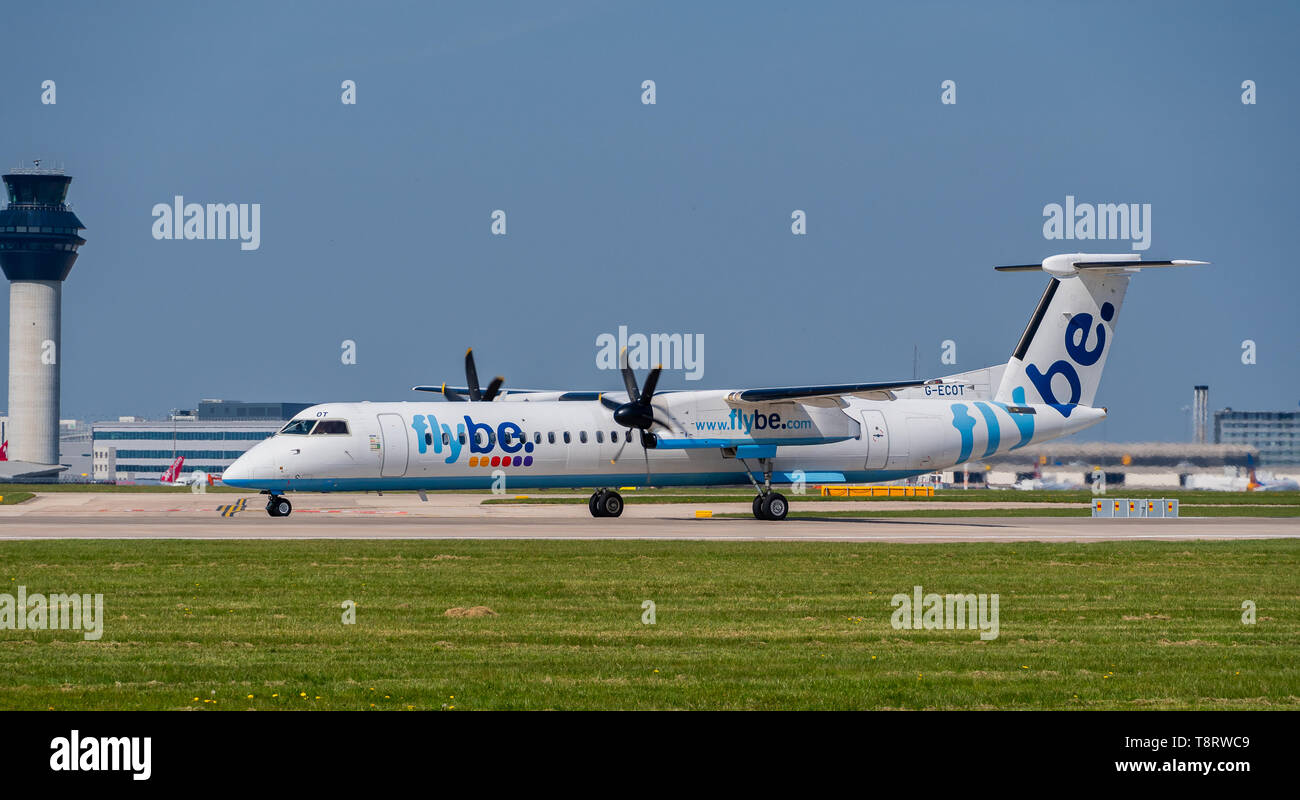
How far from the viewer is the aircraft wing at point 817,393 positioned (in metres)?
Answer: 42.5

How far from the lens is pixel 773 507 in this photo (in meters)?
46.6

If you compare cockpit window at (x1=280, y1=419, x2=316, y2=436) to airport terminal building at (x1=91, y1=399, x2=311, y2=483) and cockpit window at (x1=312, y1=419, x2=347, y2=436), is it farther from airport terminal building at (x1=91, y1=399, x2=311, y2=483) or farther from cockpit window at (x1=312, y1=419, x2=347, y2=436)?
airport terminal building at (x1=91, y1=399, x2=311, y2=483)

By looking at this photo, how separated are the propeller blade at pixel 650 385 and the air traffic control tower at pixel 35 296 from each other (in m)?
149

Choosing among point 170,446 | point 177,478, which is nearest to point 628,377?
point 177,478

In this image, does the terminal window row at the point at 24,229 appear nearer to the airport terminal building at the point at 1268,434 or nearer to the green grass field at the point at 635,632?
the airport terminal building at the point at 1268,434

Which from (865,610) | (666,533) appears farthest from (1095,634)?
(666,533)

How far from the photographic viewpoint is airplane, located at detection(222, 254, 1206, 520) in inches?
1668

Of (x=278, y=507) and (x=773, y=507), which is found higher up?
(x=278, y=507)

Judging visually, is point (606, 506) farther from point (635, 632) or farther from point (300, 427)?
point (635, 632)

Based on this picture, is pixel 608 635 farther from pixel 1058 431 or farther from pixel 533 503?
pixel 533 503

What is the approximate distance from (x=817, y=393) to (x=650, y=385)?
5.18 meters

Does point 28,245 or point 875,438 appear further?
point 28,245

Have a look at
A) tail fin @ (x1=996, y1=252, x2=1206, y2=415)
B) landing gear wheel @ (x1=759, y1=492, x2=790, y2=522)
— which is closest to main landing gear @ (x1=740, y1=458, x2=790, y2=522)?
landing gear wheel @ (x1=759, y1=492, x2=790, y2=522)
